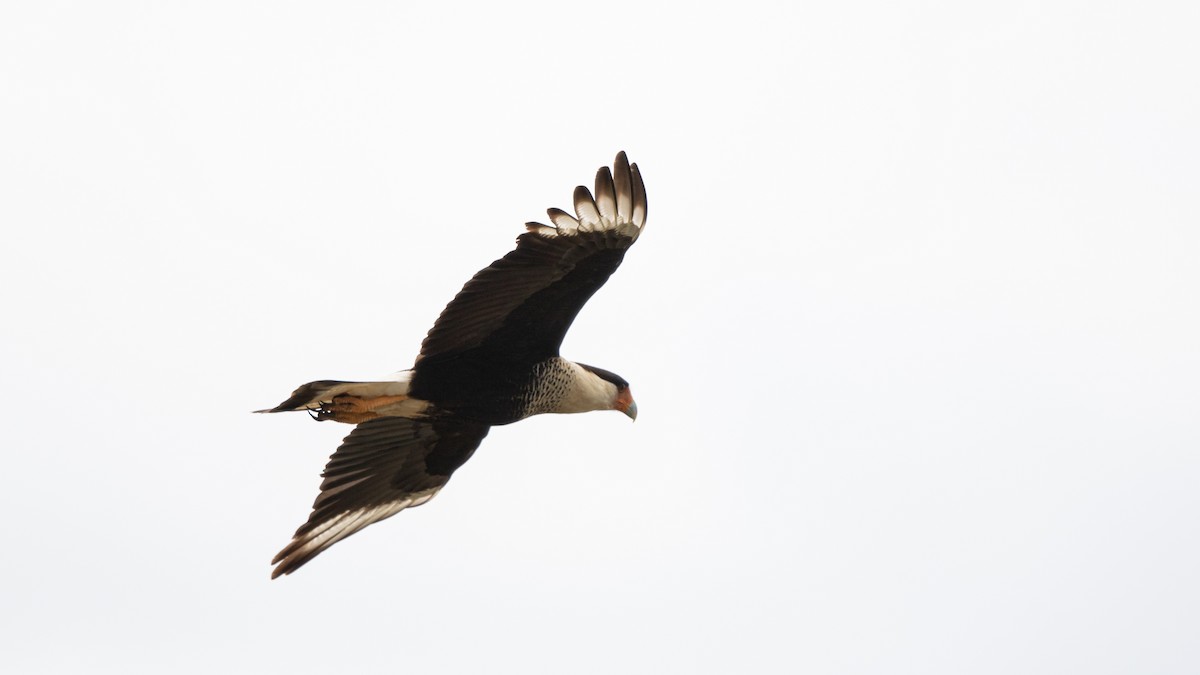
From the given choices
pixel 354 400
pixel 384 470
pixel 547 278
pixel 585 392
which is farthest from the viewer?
pixel 384 470

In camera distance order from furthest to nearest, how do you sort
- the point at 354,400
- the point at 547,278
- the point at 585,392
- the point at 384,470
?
the point at 384,470, the point at 585,392, the point at 354,400, the point at 547,278

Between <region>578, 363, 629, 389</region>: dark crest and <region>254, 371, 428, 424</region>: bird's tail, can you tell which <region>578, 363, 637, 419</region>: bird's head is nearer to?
<region>578, 363, 629, 389</region>: dark crest

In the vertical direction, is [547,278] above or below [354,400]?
above

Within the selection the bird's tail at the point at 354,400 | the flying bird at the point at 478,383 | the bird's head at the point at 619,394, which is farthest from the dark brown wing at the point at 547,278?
the bird's head at the point at 619,394

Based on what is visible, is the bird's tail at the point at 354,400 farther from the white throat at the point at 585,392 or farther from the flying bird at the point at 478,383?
the white throat at the point at 585,392

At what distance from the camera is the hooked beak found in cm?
991

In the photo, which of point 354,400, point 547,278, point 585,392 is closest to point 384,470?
point 354,400

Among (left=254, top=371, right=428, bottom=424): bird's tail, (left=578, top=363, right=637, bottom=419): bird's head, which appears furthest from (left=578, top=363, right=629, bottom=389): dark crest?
(left=254, top=371, right=428, bottom=424): bird's tail

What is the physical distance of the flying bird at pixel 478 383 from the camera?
8789 millimetres

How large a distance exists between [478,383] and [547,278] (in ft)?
2.60

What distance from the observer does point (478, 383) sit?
9297mm

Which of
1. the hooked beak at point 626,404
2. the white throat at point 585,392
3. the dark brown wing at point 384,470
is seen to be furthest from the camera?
the hooked beak at point 626,404

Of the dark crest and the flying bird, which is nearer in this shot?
the flying bird

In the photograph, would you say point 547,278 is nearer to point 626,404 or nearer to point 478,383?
point 478,383
